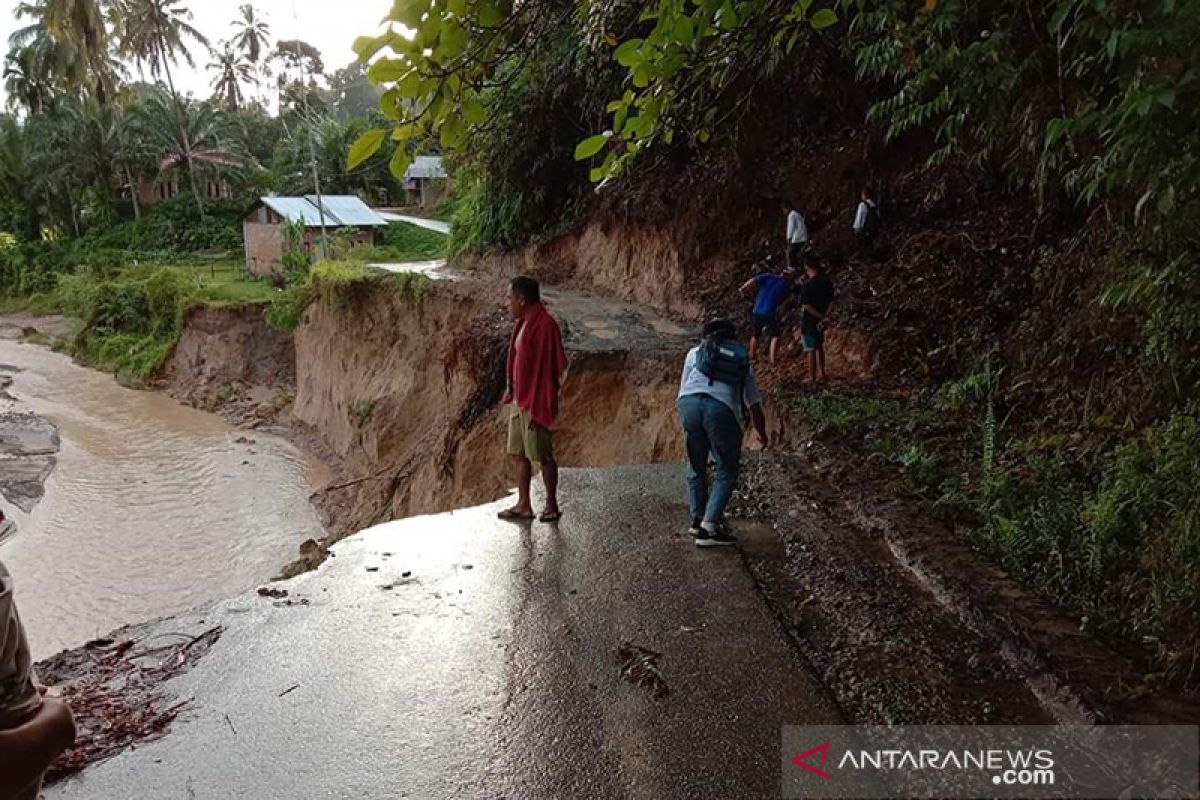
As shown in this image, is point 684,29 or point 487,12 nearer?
point 487,12

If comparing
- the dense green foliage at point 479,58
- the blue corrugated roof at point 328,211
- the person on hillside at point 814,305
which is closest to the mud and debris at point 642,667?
the dense green foliage at point 479,58

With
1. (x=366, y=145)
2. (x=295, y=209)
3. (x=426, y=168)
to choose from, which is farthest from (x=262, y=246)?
(x=366, y=145)

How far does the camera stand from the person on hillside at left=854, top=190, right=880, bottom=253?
1073 cm

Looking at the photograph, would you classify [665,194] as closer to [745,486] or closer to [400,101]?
[745,486]

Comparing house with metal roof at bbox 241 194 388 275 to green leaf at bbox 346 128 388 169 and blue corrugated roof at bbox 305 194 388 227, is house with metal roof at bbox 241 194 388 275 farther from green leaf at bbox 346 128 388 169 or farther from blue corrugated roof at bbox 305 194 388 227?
green leaf at bbox 346 128 388 169

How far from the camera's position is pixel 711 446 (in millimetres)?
5305

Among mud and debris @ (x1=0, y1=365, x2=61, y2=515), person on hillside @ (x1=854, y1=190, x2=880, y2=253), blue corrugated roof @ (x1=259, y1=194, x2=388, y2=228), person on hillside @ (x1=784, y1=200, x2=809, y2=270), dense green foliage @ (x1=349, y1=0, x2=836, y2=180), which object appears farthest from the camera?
blue corrugated roof @ (x1=259, y1=194, x2=388, y2=228)

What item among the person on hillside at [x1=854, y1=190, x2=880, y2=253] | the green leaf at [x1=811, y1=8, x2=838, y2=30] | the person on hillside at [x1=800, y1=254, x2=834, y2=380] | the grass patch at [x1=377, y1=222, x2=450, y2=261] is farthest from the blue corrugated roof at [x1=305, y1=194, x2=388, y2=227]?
the green leaf at [x1=811, y1=8, x2=838, y2=30]

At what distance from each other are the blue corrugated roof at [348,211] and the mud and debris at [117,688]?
28189 millimetres

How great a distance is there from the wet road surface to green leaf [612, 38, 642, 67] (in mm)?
2746

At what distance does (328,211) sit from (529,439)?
2872cm

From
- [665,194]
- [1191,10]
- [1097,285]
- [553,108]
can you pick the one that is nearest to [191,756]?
[1191,10]

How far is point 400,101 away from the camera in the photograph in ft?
7.52

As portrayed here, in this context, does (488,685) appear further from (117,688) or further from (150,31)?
(150,31)
